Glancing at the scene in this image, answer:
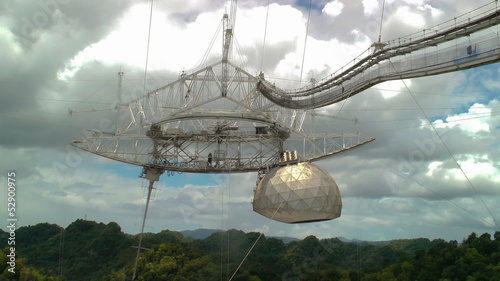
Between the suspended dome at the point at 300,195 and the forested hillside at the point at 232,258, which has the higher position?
the suspended dome at the point at 300,195

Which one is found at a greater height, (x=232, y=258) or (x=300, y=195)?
(x=300, y=195)

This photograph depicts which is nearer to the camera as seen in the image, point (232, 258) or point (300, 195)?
point (300, 195)

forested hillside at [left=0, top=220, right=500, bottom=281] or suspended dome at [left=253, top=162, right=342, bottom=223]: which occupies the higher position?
suspended dome at [left=253, top=162, right=342, bottom=223]

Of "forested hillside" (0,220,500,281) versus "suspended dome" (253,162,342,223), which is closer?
"suspended dome" (253,162,342,223)

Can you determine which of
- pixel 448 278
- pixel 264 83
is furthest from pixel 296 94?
pixel 448 278

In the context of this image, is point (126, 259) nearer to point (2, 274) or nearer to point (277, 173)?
point (2, 274)
